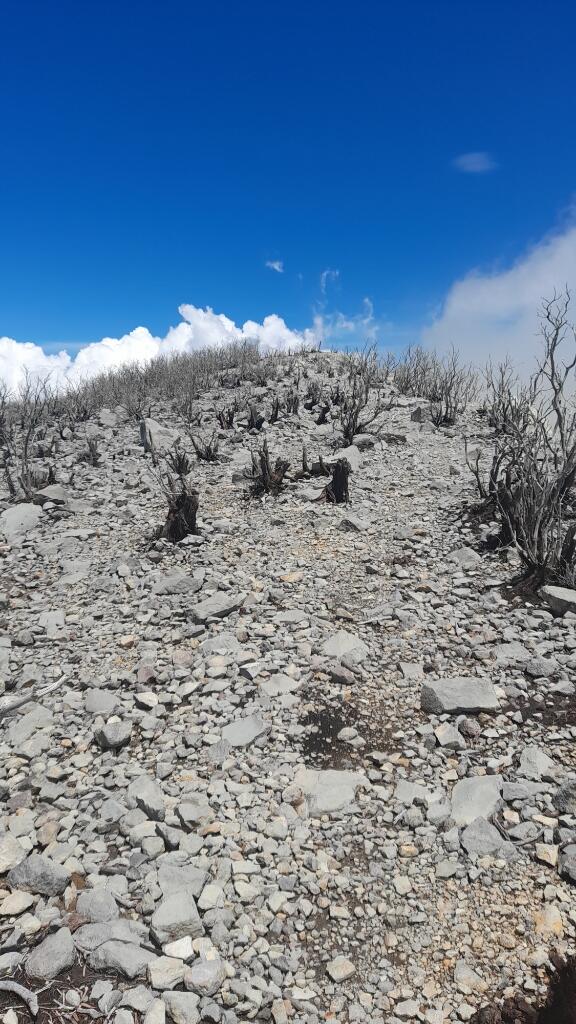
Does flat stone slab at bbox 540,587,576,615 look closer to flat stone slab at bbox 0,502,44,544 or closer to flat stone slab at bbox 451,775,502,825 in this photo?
flat stone slab at bbox 451,775,502,825

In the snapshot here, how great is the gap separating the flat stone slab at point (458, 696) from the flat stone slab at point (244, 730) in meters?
1.30

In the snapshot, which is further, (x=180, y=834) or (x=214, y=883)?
(x=180, y=834)

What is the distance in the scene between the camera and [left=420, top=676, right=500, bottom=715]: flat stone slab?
3910 millimetres

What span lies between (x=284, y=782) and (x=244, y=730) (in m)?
0.54

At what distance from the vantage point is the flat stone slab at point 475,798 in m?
3.07

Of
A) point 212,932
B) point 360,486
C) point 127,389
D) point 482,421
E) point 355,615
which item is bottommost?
point 212,932

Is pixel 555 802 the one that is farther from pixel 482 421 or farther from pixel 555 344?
pixel 482 421

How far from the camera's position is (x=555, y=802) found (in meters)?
3.08

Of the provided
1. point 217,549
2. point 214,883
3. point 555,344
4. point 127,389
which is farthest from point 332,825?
point 127,389

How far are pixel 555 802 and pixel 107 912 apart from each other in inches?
103

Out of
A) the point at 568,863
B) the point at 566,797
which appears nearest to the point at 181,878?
the point at 568,863

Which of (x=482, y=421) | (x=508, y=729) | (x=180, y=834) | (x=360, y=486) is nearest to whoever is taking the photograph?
(x=180, y=834)

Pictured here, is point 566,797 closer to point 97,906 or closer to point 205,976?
point 205,976

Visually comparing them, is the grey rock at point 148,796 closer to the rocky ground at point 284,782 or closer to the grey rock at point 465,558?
the rocky ground at point 284,782
